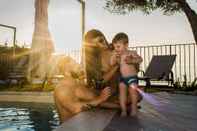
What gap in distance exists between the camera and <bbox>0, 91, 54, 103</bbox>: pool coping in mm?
9273

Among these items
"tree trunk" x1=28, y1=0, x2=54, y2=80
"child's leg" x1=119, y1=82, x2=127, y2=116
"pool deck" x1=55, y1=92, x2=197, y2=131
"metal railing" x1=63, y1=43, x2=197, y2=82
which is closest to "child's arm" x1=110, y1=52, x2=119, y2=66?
"child's leg" x1=119, y1=82, x2=127, y2=116

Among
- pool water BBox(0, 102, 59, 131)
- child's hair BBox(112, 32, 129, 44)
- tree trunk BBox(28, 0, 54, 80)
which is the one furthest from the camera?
tree trunk BBox(28, 0, 54, 80)

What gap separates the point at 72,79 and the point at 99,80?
1.87ft

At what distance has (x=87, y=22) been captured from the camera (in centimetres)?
1330

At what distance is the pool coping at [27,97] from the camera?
927cm

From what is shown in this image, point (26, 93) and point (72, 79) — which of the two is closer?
point (72, 79)

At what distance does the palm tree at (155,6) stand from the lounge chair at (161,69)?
0.94 m

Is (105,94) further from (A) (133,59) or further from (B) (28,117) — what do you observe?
(B) (28,117)

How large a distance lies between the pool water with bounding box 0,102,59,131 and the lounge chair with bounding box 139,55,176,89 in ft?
10.3

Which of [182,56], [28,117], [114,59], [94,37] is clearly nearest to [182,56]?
[182,56]

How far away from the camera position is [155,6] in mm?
12320

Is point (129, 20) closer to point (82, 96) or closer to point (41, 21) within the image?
point (41, 21)

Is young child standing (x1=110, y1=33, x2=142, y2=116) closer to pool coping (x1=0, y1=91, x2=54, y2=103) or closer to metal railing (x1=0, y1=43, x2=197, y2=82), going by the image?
pool coping (x1=0, y1=91, x2=54, y2=103)

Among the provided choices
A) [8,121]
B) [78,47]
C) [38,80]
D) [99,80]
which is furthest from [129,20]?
[99,80]
